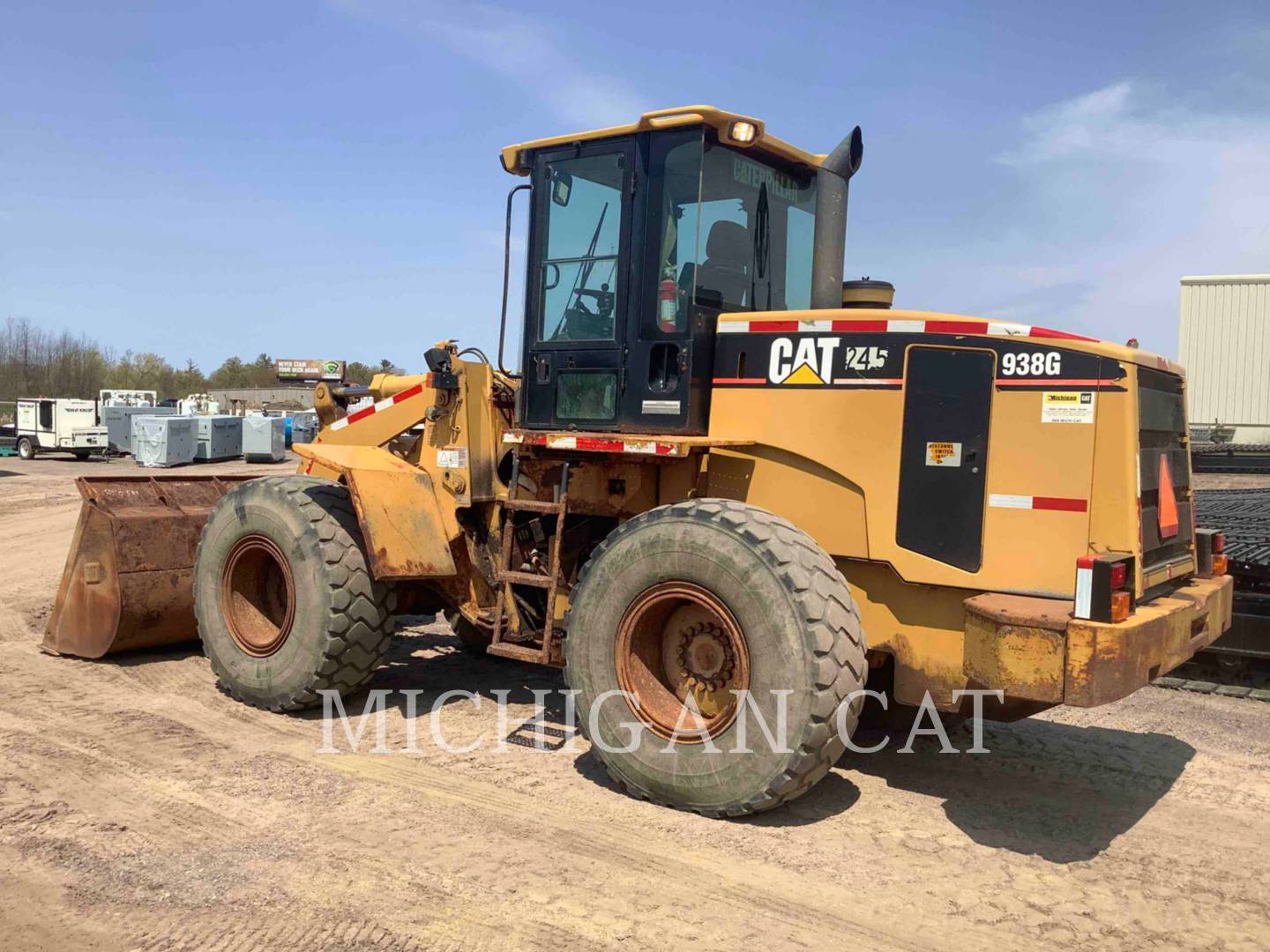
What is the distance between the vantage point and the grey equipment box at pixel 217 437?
34.2 m

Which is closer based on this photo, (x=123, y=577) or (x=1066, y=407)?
(x=1066, y=407)

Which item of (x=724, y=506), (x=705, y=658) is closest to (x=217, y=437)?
(x=705, y=658)

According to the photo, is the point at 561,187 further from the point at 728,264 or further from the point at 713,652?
the point at 713,652

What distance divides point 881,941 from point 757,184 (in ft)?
13.1

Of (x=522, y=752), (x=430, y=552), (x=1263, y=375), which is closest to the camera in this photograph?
(x=522, y=752)

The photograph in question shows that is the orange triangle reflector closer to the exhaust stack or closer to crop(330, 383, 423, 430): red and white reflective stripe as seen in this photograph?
the exhaust stack

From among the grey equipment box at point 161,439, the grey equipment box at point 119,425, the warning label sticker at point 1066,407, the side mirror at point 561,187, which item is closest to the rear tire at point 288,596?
the side mirror at point 561,187

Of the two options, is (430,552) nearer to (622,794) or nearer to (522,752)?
(522,752)

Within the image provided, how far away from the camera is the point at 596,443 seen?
5.52 m

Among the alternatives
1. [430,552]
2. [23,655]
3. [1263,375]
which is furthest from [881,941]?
[1263,375]

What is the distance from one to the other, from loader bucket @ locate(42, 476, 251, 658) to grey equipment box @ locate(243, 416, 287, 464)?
28.5 meters

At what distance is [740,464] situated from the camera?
5.39 m

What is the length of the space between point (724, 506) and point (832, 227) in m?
1.85

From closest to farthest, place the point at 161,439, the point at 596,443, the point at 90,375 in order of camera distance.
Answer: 1. the point at 596,443
2. the point at 161,439
3. the point at 90,375
